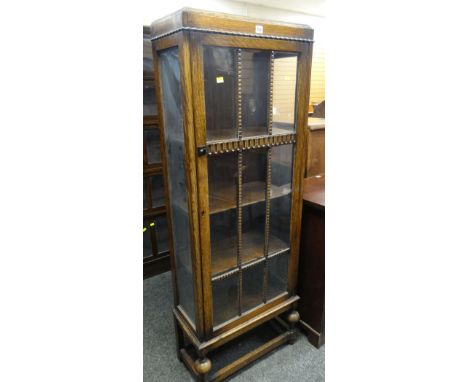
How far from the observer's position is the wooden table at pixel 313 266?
5.68 ft

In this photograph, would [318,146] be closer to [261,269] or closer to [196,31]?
[261,269]

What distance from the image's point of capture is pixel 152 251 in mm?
2576

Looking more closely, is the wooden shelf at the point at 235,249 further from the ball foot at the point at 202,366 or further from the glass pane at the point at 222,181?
the ball foot at the point at 202,366

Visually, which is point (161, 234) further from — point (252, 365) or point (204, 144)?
point (204, 144)

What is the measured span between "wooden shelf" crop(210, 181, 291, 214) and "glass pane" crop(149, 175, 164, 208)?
1062 mm

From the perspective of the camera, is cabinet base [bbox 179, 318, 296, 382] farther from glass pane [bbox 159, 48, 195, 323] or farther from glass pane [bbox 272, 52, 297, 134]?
glass pane [bbox 272, 52, 297, 134]

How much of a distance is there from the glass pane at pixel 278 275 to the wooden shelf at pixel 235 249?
73 mm

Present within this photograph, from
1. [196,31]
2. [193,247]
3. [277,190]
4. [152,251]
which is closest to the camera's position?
[196,31]

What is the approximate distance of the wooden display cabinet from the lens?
4.03 feet

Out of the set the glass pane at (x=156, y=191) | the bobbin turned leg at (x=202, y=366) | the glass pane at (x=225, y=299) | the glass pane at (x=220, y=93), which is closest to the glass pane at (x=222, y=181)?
the glass pane at (x=220, y=93)

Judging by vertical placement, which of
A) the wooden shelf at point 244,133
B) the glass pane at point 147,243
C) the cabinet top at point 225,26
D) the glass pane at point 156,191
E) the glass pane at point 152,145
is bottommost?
the glass pane at point 147,243

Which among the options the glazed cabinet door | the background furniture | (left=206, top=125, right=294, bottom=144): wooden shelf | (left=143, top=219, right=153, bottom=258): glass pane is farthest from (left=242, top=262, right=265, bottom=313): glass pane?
(left=143, top=219, right=153, bottom=258): glass pane

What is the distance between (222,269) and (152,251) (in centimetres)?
119

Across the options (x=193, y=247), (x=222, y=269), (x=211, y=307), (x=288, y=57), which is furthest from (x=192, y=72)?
(x=211, y=307)
